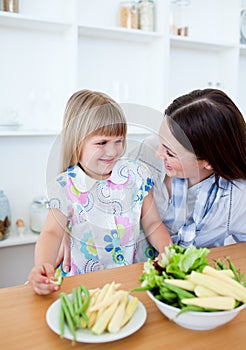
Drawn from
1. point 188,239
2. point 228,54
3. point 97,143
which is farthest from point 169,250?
point 228,54

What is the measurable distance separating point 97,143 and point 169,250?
1.31 feet

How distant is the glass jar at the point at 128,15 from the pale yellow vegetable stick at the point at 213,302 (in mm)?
1974

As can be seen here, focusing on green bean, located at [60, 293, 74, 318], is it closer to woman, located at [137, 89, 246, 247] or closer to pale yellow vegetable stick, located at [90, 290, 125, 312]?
pale yellow vegetable stick, located at [90, 290, 125, 312]

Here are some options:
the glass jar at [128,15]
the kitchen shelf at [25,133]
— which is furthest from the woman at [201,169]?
the glass jar at [128,15]

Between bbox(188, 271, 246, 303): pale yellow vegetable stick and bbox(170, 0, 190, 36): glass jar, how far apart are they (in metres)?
2.11

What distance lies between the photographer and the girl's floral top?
47.6 inches

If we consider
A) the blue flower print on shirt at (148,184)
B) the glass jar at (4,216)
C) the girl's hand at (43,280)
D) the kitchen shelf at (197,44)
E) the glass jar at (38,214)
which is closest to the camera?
the girl's hand at (43,280)

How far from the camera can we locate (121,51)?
259 centimetres

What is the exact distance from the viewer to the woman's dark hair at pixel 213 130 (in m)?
1.37

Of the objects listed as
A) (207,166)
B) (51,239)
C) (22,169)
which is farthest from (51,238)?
(22,169)

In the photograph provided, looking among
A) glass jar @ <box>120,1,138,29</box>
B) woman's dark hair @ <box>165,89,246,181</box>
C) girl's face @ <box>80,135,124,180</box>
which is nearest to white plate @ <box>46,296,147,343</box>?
girl's face @ <box>80,135,124,180</box>

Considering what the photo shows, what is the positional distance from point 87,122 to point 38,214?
4.16ft

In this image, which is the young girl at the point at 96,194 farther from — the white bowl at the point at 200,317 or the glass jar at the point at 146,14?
the glass jar at the point at 146,14

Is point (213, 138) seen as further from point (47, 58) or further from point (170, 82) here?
point (170, 82)
